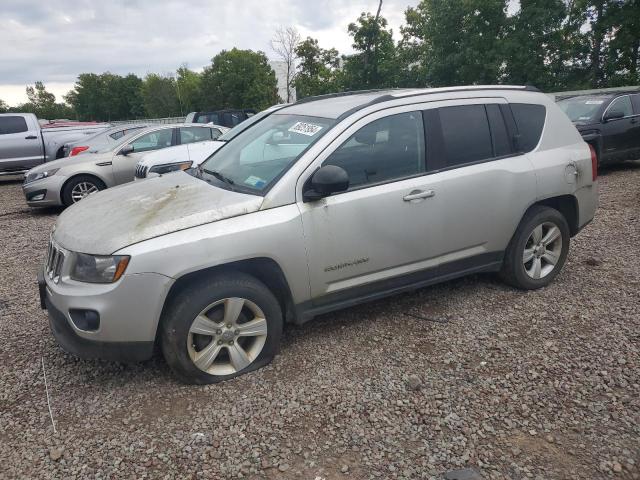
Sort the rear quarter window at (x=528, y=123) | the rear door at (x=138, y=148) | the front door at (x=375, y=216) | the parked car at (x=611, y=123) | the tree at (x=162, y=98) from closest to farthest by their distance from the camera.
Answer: the front door at (x=375, y=216) < the rear quarter window at (x=528, y=123) < the rear door at (x=138, y=148) < the parked car at (x=611, y=123) < the tree at (x=162, y=98)

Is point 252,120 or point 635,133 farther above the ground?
point 252,120

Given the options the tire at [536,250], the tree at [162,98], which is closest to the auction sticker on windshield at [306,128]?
the tire at [536,250]

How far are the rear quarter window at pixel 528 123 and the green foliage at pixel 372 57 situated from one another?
81.8 feet

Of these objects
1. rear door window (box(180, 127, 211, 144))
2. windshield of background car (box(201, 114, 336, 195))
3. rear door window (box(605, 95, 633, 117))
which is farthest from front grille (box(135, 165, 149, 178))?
rear door window (box(605, 95, 633, 117))

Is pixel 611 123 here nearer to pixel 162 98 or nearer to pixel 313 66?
pixel 313 66

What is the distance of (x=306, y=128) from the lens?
370 centimetres

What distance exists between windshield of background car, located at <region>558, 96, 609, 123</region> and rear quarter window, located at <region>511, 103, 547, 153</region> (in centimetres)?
611

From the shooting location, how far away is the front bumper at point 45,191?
28.0 feet

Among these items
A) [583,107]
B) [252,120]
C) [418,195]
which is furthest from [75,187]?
[583,107]

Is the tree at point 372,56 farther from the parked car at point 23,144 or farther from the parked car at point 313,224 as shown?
the parked car at point 313,224

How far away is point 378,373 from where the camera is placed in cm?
329

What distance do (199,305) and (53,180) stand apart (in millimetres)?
6923

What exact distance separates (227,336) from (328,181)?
1172mm

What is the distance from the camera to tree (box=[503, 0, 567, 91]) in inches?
821
